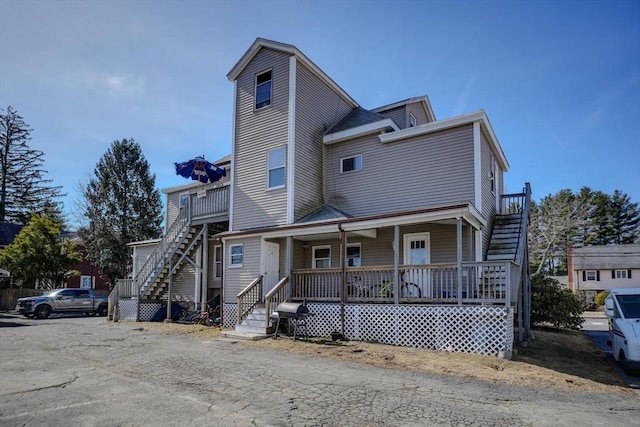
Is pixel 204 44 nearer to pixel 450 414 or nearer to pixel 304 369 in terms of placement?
pixel 304 369

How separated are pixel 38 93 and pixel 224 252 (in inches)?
347

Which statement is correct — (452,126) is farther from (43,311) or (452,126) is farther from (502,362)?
(43,311)

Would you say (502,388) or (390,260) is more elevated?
(390,260)

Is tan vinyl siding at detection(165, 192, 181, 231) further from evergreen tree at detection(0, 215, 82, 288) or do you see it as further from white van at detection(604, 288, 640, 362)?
white van at detection(604, 288, 640, 362)

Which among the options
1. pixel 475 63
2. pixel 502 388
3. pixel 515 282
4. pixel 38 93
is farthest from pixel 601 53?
pixel 38 93

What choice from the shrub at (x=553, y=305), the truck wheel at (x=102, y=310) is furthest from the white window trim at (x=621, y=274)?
the truck wheel at (x=102, y=310)

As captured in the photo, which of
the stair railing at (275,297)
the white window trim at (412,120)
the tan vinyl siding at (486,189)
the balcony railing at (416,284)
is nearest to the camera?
the balcony railing at (416,284)

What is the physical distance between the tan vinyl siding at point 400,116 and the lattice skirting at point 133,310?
1371cm

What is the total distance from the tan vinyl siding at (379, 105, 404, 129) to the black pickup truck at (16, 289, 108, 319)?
19.5m

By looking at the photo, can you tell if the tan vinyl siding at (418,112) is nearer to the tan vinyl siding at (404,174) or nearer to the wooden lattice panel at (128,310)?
the tan vinyl siding at (404,174)

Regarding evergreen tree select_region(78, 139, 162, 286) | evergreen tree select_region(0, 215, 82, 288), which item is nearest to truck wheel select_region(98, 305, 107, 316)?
evergreen tree select_region(0, 215, 82, 288)

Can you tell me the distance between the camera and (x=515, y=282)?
41.0 feet

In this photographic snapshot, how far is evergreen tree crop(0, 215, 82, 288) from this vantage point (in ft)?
92.5

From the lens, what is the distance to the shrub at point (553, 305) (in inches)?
734
